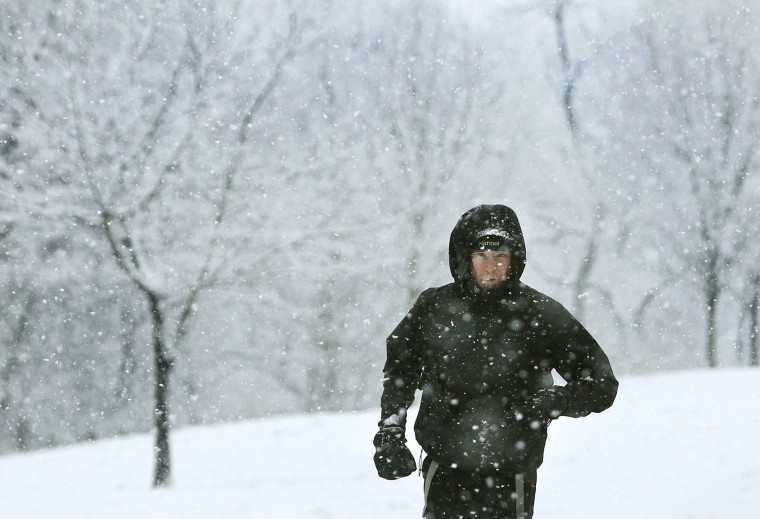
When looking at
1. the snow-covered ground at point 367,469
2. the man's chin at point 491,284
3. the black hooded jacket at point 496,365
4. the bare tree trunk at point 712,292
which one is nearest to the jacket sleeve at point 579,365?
the black hooded jacket at point 496,365

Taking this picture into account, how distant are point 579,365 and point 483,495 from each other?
0.65 meters

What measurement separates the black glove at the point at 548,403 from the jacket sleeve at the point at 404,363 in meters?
0.53

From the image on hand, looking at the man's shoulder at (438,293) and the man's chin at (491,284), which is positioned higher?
the man's chin at (491,284)

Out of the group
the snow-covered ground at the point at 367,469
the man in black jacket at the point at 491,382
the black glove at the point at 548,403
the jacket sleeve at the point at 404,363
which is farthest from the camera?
the snow-covered ground at the point at 367,469

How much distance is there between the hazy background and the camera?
453 inches

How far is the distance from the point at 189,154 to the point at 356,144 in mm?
5030

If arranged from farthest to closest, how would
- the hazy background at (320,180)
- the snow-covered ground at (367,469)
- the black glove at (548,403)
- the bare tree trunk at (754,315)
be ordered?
the bare tree trunk at (754,315)
the hazy background at (320,180)
the snow-covered ground at (367,469)
the black glove at (548,403)

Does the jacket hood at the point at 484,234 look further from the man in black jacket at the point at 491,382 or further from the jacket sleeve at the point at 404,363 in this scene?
the jacket sleeve at the point at 404,363

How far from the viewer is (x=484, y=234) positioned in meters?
3.57

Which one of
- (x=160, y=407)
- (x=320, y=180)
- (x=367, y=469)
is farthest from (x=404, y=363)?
(x=320, y=180)

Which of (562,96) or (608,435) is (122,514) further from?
(562,96)

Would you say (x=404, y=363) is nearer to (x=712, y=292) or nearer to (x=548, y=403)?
(x=548, y=403)

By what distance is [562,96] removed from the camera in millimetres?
21094

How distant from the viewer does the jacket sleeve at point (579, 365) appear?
3.48 meters
